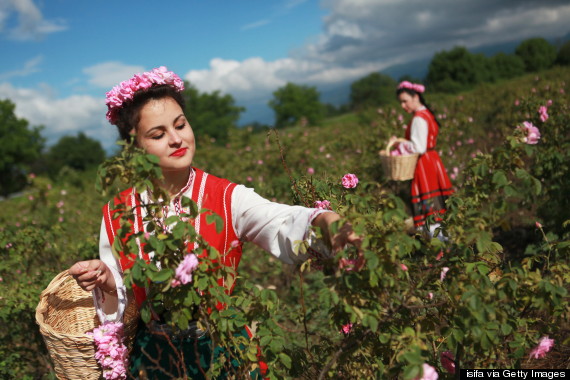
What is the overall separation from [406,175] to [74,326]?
3586 millimetres

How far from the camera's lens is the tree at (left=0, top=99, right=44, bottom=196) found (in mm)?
38562

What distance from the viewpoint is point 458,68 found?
45344 mm

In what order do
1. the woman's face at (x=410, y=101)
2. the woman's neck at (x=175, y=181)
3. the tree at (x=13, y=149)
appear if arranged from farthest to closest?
the tree at (x=13, y=149) → the woman's face at (x=410, y=101) → the woman's neck at (x=175, y=181)

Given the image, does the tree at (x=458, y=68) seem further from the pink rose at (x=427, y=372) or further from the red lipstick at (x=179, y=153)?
the pink rose at (x=427, y=372)

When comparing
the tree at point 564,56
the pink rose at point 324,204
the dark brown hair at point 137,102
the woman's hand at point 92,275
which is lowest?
the woman's hand at point 92,275

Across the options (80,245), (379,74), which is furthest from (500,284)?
(379,74)

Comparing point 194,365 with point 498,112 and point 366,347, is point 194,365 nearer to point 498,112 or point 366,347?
point 366,347

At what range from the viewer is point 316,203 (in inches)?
64.7

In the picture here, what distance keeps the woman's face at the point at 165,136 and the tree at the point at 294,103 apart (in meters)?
60.0

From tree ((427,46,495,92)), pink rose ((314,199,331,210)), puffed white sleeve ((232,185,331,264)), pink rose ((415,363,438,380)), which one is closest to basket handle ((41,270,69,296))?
puffed white sleeve ((232,185,331,264))

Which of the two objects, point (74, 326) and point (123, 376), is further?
point (74, 326)

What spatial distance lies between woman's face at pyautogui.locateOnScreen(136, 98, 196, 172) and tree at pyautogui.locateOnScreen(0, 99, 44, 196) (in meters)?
43.6

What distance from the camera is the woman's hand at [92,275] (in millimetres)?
1675

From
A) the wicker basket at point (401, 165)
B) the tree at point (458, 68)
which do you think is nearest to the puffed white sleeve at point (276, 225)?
the wicker basket at point (401, 165)
